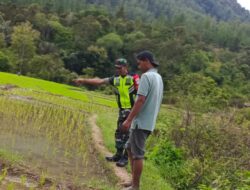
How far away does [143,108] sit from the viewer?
5441mm

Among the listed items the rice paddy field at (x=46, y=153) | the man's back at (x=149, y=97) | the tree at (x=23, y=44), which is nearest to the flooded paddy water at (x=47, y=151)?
the rice paddy field at (x=46, y=153)

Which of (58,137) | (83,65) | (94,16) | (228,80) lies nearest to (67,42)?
(83,65)

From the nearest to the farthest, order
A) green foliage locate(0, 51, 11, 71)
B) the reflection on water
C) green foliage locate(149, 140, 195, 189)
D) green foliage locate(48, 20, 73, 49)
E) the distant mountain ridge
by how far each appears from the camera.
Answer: the reflection on water, green foliage locate(149, 140, 195, 189), green foliage locate(0, 51, 11, 71), green foliage locate(48, 20, 73, 49), the distant mountain ridge

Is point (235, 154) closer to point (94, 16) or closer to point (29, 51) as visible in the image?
point (29, 51)

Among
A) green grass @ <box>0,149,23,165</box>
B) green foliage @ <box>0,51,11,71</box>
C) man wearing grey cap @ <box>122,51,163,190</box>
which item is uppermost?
man wearing grey cap @ <box>122,51,163,190</box>

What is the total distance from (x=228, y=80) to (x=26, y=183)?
151 ft

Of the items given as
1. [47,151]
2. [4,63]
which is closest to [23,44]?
[4,63]

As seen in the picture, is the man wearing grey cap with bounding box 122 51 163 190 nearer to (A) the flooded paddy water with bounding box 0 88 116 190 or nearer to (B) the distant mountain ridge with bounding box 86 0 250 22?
(A) the flooded paddy water with bounding box 0 88 116 190

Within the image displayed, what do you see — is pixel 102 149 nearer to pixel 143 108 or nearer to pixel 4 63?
pixel 143 108

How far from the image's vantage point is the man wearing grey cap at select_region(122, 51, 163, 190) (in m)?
5.36

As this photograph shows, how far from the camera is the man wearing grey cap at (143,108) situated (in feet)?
17.6

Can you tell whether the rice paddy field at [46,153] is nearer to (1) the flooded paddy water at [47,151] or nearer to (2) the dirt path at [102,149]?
(1) the flooded paddy water at [47,151]

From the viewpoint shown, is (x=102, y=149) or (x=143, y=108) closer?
(x=143, y=108)

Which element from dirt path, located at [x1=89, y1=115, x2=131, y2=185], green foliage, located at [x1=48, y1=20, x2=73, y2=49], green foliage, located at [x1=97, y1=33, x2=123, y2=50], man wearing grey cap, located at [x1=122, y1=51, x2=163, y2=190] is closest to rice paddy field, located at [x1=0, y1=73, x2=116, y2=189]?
dirt path, located at [x1=89, y1=115, x2=131, y2=185]
